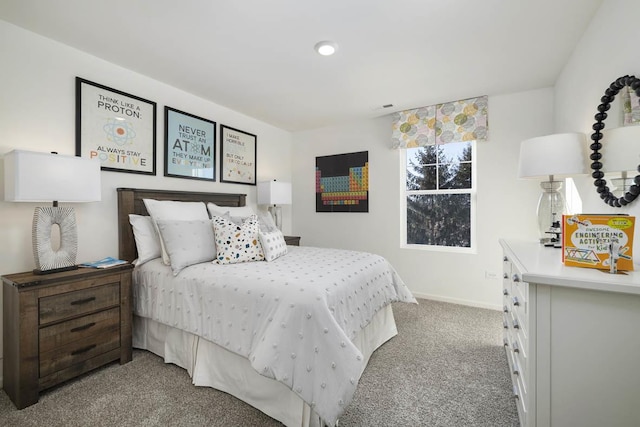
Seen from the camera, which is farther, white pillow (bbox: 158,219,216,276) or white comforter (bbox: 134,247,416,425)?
white pillow (bbox: 158,219,216,276)

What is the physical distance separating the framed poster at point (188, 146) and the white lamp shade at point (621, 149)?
3369 millimetres

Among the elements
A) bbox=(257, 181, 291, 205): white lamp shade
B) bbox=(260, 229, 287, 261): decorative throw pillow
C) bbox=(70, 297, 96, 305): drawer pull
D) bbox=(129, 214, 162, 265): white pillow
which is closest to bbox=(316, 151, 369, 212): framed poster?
bbox=(257, 181, 291, 205): white lamp shade

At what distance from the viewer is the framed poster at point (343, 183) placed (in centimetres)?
401

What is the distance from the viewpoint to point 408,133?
11.7 feet

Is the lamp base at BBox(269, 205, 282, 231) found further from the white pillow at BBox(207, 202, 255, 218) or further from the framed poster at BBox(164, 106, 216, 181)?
the framed poster at BBox(164, 106, 216, 181)

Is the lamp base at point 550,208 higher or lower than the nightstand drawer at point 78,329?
higher

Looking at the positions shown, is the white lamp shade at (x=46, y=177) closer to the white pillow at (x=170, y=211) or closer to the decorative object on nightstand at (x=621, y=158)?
the white pillow at (x=170, y=211)

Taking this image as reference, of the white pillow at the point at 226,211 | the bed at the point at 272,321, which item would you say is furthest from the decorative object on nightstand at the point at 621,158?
the white pillow at the point at 226,211

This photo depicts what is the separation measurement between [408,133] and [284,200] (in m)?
1.82

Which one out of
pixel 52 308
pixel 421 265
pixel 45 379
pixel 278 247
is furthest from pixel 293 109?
pixel 45 379

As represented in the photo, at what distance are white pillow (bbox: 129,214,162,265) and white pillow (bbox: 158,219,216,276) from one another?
30 centimetres

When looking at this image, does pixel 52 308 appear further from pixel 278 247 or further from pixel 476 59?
pixel 476 59

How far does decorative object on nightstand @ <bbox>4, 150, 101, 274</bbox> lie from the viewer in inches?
66.0

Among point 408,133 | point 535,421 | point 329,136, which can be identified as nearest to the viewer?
point 535,421
